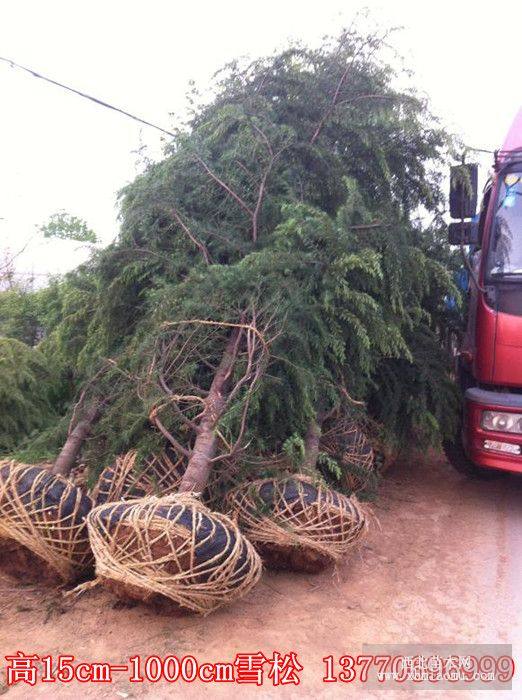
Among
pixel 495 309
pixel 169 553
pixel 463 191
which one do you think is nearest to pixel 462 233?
pixel 463 191

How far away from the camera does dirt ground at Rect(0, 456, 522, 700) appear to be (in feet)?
8.42

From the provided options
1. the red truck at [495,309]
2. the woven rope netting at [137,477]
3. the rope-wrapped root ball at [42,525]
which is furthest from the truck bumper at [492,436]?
the rope-wrapped root ball at [42,525]

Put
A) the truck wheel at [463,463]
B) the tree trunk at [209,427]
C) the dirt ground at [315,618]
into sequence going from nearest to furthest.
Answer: the dirt ground at [315,618]
the tree trunk at [209,427]
the truck wheel at [463,463]

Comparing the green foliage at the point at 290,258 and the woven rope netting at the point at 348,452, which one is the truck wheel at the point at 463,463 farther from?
the woven rope netting at the point at 348,452

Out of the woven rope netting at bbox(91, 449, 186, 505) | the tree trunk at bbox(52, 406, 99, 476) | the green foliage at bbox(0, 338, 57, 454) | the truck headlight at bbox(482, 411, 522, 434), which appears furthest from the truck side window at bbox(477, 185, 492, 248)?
the green foliage at bbox(0, 338, 57, 454)

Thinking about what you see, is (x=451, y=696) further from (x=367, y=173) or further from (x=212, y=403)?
(x=367, y=173)

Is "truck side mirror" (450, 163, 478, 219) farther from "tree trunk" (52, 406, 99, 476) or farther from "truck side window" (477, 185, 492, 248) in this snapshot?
"tree trunk" (52, 406, 99, 476)

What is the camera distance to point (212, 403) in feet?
11.1

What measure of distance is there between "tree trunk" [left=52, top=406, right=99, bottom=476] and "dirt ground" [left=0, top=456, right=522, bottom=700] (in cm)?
67

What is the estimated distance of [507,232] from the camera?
451cm

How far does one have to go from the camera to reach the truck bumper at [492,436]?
14.2 ft

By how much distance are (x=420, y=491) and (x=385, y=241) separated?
2.41 m

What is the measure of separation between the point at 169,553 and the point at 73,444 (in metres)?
1.30

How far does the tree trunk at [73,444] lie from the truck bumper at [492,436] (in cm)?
278
